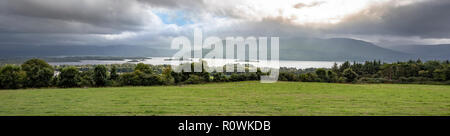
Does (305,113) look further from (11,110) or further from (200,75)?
(200,75)

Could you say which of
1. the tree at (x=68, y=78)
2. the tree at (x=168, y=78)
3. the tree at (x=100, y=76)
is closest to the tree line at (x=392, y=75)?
the tree at (x=168, y=78)

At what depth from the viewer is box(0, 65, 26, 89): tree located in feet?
74.7

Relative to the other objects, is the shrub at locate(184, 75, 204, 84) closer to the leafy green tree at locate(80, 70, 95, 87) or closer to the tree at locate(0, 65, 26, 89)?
the leafy green tree at locate(80, 70, 95, 87)

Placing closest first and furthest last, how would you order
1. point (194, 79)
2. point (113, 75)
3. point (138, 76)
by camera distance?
1. point (138, 76)
2. point (113, 75)
3. point (194, 79)

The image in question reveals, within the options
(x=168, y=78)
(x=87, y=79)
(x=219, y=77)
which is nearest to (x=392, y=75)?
(x=219, y=77)

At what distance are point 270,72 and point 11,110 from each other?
32.8 m

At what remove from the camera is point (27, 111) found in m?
10.3

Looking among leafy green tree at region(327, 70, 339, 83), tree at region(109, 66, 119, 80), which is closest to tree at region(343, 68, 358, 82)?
leafy green tree at region(327, 70, 339, 83)

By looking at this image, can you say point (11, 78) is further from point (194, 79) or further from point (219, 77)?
point (219, 77)

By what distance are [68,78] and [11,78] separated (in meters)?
5.19

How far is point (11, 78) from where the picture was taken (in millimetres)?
22844

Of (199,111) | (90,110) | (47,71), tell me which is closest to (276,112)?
(199,111)

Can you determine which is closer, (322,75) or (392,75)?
(322,75)

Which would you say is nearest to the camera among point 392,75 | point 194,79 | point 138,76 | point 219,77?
point 138,76
